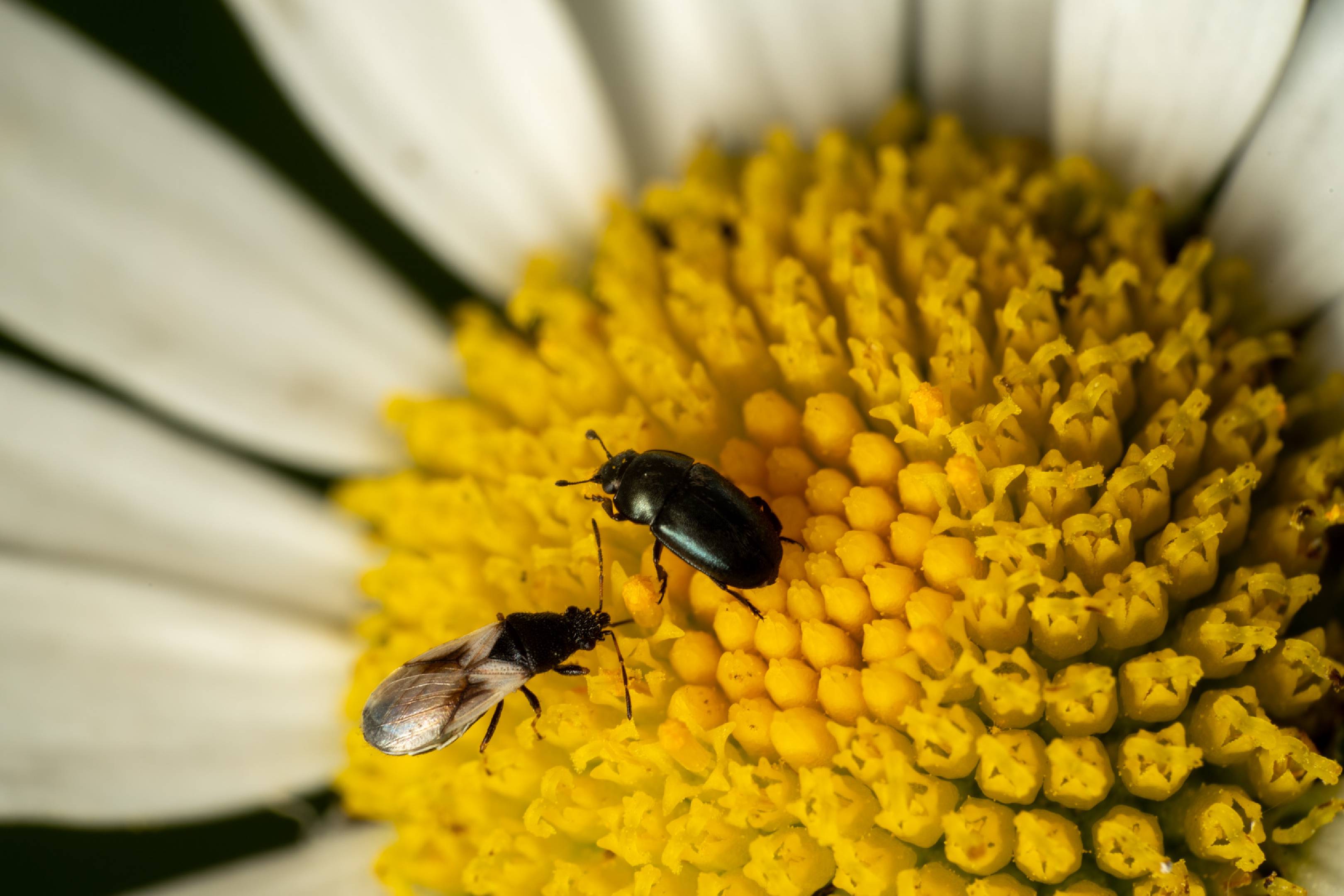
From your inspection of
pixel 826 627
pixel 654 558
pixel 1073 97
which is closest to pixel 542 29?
pixel 1073 97

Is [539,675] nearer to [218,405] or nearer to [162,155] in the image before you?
[218,405]

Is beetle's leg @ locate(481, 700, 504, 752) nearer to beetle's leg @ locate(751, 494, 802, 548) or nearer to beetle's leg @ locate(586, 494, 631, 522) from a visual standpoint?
beetle's leg @ locate(586, 494, 631, 522)

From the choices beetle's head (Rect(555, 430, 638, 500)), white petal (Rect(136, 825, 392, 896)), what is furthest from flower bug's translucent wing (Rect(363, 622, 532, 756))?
white petal (Rect(136, 825, 392, 896))

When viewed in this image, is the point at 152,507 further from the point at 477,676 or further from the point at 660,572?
the point at 660,572

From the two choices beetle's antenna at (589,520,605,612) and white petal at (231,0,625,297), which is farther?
white petal at (231,0,625,297)

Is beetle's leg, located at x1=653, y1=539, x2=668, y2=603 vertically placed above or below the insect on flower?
above

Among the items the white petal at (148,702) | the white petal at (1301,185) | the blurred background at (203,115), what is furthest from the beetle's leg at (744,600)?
the blurred background at (203,115)
